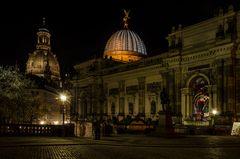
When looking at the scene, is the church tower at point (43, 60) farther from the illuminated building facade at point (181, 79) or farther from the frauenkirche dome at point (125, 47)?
→ the illuminated building facade at point (181, 79)

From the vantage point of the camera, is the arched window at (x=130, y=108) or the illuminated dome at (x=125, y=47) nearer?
A: the arched window at (x=130, y=108)

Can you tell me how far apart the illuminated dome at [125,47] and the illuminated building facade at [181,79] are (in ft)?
31.8

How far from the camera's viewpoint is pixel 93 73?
73000 millimetres

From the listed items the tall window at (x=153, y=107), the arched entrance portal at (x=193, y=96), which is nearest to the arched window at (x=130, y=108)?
the tall window at (x=153, y=107)

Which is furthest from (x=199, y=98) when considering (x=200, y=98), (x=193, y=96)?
(x=193, y=96)

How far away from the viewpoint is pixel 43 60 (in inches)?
6211

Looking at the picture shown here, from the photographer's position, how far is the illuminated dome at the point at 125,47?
85806 millimetres

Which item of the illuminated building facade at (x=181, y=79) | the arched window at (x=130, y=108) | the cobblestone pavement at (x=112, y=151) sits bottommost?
the cobblestone pavement at (x=112, y=151)

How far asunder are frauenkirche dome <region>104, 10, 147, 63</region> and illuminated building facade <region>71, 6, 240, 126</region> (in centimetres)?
973

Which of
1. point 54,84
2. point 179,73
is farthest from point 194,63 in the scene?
point 54,84

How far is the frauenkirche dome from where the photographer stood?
282ft

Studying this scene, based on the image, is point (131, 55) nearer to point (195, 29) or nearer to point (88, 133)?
point (195, 29)

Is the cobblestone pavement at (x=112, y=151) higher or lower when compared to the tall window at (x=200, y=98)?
lower

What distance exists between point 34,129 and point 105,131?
798 cm
